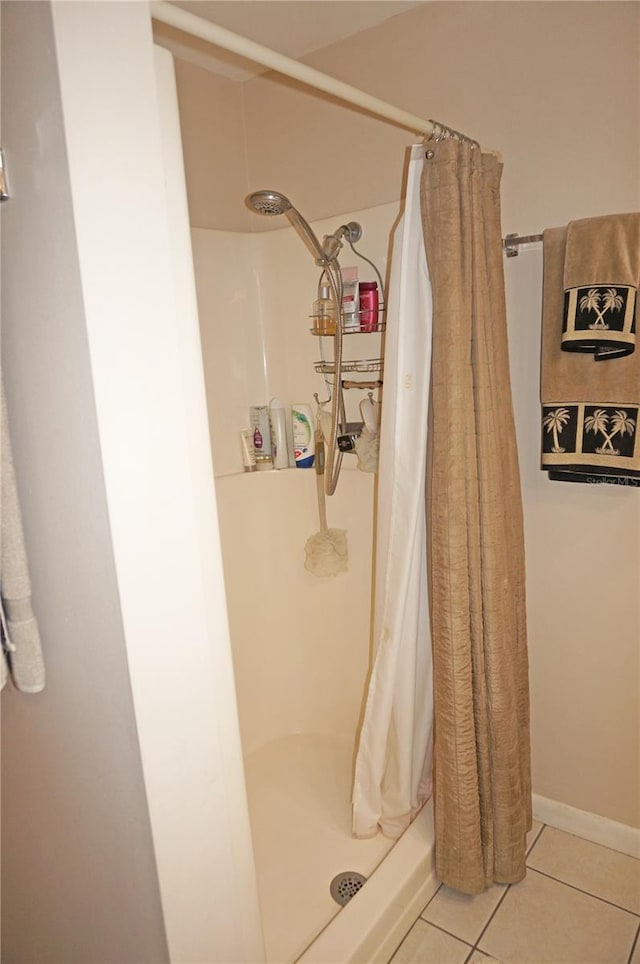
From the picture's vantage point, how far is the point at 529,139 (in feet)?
5.32

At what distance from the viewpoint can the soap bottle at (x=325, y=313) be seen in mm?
2023

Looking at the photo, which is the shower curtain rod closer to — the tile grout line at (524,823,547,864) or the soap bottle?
the soap bottle

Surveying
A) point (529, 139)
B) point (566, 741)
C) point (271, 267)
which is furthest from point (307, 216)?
point (566, 741)

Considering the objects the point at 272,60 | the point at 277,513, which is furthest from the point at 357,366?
A: the point at 272,60

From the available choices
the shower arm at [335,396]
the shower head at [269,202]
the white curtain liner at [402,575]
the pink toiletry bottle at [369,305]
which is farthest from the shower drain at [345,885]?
the shower head at [269,202]

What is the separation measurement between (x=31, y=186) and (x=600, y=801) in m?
2.07

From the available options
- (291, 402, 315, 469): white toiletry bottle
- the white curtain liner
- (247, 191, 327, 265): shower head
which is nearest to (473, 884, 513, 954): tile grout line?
the white curtain liner

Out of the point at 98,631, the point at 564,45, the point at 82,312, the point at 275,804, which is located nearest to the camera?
the point at 82,312

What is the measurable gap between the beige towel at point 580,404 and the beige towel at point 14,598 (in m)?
1.26

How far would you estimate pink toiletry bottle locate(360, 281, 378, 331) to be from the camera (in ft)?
6.35

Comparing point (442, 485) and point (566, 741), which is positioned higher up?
point (442, 485)

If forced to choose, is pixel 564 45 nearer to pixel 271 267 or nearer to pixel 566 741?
pixel 271 267

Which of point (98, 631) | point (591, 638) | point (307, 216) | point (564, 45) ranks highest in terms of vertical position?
point (564, 45)

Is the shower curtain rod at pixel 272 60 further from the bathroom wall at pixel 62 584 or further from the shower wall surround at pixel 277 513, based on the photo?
the shower wall surround at pixel 277 513
